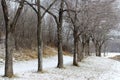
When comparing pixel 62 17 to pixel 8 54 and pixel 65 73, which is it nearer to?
pixel 65 73

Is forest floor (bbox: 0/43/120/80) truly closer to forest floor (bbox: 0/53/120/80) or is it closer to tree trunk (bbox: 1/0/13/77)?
forest floor (bbox: 0/53/120/80)

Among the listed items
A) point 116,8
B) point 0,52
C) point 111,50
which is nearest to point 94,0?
point 116,8

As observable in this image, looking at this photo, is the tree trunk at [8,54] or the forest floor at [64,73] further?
the forest floor at [64,73]

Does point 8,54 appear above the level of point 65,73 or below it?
above

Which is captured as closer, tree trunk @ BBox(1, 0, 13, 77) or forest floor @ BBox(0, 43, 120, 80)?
tree trunk @ BBox(1, 0, 13, 77)

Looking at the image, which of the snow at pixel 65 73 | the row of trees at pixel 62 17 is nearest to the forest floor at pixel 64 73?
the snow at pixel 65 73

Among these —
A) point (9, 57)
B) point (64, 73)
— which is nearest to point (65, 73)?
point (64, 73)

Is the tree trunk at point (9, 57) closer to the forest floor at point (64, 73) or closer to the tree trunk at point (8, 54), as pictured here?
the tree trunk at point (8, 54)

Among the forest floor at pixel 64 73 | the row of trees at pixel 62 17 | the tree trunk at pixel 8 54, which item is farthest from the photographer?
the forest floor at pixel 64 73

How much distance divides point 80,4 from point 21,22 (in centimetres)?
2589

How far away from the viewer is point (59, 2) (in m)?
28.3

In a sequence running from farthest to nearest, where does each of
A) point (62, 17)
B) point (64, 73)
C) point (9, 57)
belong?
point (62, 17), point (64, 73), point (9, 57)

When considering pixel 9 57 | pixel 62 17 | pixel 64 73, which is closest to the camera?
pixel 9 57

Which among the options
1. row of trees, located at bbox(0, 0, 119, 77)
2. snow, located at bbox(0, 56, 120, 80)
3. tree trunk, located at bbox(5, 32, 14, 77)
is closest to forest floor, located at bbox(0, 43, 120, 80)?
snow, located at bbox(0, 56, 120, 80)
